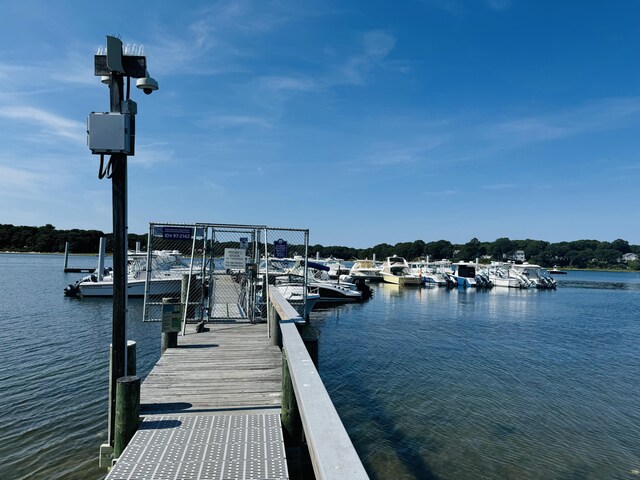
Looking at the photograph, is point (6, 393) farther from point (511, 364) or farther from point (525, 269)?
point (525, 269)

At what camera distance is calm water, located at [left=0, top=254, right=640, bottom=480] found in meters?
8.09

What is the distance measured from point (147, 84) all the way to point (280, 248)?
6480 mm

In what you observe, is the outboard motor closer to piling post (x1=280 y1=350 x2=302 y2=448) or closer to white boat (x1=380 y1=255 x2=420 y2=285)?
piling post (x1=280 y1=350 x2=302 y2=448)

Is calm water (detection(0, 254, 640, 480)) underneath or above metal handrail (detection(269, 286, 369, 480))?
underneath

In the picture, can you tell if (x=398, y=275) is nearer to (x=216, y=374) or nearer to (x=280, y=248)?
(x=280, y=248)

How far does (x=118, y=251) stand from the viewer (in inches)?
220

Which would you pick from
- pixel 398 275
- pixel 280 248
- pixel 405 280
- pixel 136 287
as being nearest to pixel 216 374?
pixel 280 248

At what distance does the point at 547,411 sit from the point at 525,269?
58.5 m

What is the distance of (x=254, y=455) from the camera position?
13.9ft

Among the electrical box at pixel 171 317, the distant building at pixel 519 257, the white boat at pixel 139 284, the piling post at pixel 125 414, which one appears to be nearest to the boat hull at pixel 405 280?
the distant building at pixel 519 257

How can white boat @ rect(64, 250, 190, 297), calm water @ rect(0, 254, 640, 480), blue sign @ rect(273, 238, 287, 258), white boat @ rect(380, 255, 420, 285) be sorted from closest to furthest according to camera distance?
1. calm water @ rect(0, 254, 640, 480)
2. blue sign @ rect(273, 238, 287, 258)
3. white boat @ rect(64, 250, 190, 297)
4. white boat @ rect(380, 255, 420, 285)

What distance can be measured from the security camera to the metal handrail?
408 centimetres

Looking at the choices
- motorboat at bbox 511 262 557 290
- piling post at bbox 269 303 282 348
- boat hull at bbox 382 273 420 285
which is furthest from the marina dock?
motorboat at bbox 511 262 557 290

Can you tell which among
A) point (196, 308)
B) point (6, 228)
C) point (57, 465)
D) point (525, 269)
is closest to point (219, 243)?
point (196, 308)
